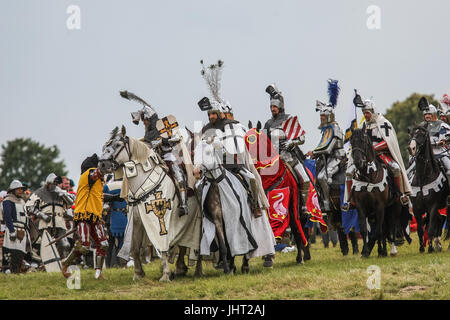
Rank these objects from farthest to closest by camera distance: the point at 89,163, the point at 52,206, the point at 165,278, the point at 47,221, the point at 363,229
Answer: the point at 52,206, the point at 47,221, the point at 363,229, the point at 89,163, the point at 165,278

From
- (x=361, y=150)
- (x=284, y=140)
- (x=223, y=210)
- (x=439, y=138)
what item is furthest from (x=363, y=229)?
(x=223, y=210)

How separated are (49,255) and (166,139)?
6447mm

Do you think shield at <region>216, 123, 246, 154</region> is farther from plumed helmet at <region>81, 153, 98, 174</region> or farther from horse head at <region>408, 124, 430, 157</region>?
horse head at <region>408, 124, 430, 157</region>

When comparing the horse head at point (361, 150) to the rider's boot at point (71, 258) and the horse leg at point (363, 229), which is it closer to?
the horse leg at point (363, 229)

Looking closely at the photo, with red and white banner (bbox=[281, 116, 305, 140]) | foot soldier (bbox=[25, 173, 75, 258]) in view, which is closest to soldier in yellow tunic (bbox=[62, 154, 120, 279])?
red and white banner (bbox=[281, 116, 305, 140])

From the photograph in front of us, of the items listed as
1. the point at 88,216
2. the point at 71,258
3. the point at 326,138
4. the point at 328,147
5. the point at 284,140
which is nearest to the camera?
the point at 88,216

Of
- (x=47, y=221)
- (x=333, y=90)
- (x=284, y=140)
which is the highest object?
(x=333, y=90)

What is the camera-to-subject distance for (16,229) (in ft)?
67.7

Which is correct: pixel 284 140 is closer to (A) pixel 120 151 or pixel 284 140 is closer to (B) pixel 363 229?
(B) pixel 363 229

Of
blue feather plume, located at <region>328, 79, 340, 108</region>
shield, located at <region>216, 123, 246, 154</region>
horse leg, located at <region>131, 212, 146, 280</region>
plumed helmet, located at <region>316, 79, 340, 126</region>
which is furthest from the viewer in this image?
blue feather plume, located at <region>328, 79, 340, 108</region>

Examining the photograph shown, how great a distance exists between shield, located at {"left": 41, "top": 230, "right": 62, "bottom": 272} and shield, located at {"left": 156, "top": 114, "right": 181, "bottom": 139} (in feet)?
20.3

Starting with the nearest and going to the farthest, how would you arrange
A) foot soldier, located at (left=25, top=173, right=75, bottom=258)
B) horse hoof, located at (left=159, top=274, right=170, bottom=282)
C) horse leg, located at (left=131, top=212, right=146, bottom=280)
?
horse hoof, located at (left=159, top=274, right=170, bottom=282) → horse leg, located at (left=131, top=212, right=146, bottom=280) → foot soldier, located at (left=25, top=173, right=75, bottom=258)

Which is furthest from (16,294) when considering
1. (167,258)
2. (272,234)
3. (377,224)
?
(377,224)

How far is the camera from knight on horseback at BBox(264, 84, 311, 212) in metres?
17.3
